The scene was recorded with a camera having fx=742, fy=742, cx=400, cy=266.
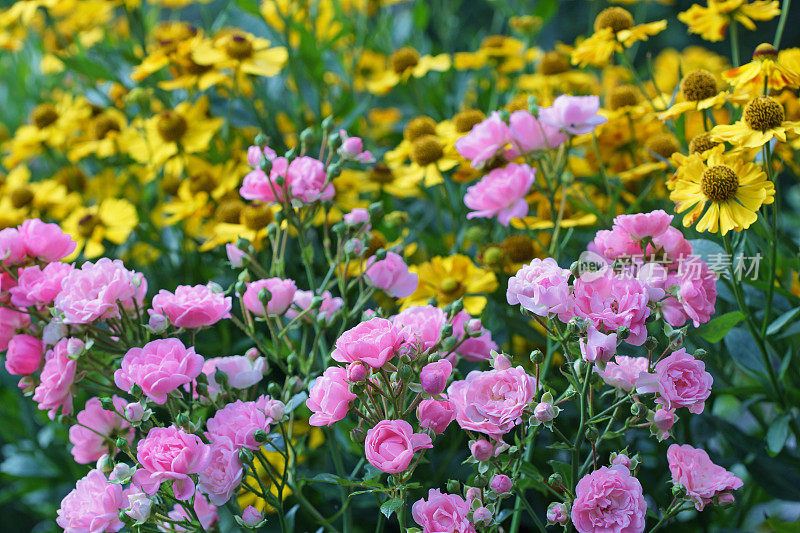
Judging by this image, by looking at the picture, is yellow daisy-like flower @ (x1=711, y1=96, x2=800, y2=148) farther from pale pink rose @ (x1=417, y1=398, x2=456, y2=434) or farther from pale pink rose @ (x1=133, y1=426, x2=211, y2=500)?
pale pink rose @ (x1=133, y1=426, x2=211, y2=500)

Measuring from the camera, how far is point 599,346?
0.51 m

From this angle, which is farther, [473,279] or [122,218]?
[122,218]

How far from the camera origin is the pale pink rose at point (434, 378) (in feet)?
1.78

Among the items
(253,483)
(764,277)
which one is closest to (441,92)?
(764,277)

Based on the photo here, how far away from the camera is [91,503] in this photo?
0.58 meters

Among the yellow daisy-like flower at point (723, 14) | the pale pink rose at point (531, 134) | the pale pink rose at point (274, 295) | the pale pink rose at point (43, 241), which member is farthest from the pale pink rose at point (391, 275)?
the yellow daisy-like flower at point (723, 14)

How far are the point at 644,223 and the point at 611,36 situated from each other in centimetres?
45

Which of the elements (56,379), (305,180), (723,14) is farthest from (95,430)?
(723,14)

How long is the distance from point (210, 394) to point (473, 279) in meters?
0.35

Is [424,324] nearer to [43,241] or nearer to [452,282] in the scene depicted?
[452,282]

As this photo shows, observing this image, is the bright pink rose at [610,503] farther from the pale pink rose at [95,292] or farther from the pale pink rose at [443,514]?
the pale pink rose at [95,292]

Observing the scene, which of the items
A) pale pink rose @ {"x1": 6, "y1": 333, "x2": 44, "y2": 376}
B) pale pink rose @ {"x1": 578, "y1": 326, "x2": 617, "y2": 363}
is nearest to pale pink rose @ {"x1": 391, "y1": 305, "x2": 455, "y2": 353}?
pale pink rose @ {"x1": 578, "y1": 326, "x2": 617, "y2": 363}

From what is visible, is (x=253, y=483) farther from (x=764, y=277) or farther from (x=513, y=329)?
(x=764, y=277)

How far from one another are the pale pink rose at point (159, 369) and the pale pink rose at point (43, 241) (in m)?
0.20
